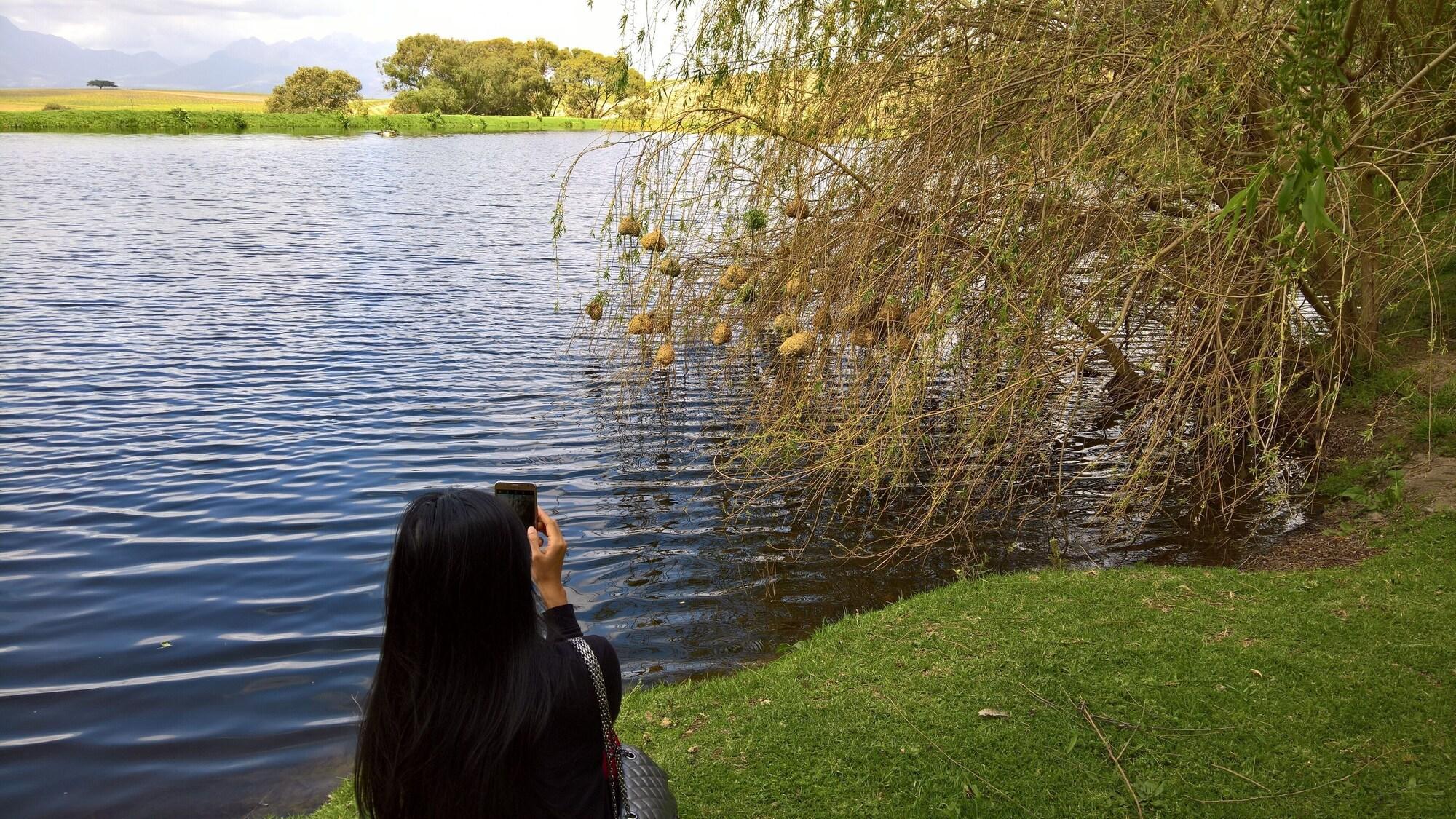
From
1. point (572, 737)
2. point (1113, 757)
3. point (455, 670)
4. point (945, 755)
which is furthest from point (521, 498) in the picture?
point (1113, 757)

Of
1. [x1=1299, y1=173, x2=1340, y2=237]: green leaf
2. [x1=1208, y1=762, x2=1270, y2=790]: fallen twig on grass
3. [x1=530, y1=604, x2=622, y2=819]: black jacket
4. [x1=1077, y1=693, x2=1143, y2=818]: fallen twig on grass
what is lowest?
Answer: [x1=1077, y1=693, x2=1143, y2=818]: fallen twig on grass

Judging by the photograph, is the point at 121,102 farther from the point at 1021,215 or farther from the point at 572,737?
the point at 572,737

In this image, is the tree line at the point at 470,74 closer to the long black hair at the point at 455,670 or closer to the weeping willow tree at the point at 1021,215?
the weeping willow tree at the point at 1021,215

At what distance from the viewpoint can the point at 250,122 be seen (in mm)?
59562

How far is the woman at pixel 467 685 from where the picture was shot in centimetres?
197

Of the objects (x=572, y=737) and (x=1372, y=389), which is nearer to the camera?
(x=572, y=737)

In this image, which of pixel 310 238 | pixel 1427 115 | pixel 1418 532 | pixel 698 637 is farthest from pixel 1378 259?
pixel 310 238

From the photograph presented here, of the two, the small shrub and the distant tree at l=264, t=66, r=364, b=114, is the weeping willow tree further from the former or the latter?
the distant tree at l=264, t=66, r=364, b=114

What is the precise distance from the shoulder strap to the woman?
17mm

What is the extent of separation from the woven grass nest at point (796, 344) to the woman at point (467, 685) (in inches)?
179

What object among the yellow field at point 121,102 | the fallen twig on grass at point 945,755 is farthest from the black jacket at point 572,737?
the yellow field at point 121,102

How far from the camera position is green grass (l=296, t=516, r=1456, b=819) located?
3.50m

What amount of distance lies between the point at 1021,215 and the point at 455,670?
16.2 feet

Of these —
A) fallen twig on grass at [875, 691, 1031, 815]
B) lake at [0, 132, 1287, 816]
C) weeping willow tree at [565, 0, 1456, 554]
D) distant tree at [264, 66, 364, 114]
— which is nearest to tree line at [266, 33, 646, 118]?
distant tree at [264, 66, 364, 114]
